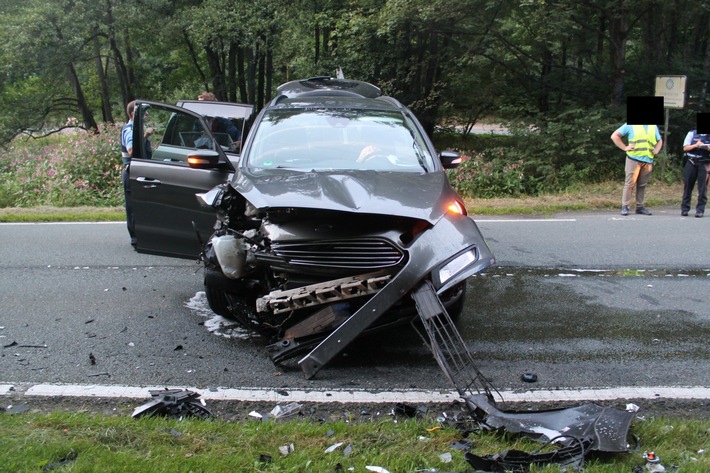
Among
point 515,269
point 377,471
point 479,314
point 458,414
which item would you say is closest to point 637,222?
point 515,269

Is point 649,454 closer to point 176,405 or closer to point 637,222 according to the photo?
point 176,405

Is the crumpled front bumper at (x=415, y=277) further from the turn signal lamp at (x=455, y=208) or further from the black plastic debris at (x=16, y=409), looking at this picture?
the black plastic debris at (x=16, y=409)

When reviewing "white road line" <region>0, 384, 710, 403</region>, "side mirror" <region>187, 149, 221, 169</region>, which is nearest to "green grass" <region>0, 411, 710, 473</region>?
"white road line" <region>0, 384, 710, 403</region>

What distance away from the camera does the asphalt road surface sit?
4.34 meters

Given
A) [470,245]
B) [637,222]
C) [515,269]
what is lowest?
[637,222]

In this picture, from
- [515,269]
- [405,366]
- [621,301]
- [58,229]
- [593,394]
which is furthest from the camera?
[58,229]

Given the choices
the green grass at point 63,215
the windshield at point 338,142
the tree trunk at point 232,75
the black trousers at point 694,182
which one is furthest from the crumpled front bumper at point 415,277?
the tree trunk at point 232,75

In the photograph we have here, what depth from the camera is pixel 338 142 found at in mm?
5688

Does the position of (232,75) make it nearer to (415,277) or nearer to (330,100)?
(330,100)

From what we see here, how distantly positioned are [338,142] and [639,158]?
24.0ft

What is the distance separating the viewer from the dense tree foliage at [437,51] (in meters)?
15.6

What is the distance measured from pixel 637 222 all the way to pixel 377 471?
867 cm

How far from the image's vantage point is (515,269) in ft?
23.9

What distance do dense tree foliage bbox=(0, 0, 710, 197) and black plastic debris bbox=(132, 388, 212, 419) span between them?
40.6 feet
